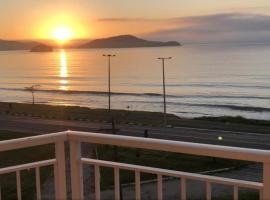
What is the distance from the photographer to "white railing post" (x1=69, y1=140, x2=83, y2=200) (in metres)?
2.69

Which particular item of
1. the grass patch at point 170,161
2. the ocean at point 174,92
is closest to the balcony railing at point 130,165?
the grass patch at point 170,161

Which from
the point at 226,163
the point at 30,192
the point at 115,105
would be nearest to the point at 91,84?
the point at 115,105

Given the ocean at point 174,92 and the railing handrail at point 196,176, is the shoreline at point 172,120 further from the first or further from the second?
the railing handrail at point 196,176

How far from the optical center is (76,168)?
2.71 metres

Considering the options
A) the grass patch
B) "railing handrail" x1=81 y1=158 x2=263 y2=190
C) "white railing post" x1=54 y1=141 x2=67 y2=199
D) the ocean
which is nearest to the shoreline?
the ocean

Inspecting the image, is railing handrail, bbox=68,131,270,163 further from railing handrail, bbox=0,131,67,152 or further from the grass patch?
the grass patch

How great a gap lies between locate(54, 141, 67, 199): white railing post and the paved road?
2197 centimetres

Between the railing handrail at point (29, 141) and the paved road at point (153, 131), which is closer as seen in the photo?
the railing handrail at point (29, 141)

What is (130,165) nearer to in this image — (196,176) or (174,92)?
(196,176)

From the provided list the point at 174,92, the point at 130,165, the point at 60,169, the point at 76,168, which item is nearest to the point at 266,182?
the point at 130,165

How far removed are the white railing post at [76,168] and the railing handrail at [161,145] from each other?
0.15 ft

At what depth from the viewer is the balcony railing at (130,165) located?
216 centimetres

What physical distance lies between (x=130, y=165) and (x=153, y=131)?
2644cm

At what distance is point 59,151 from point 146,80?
277ft
